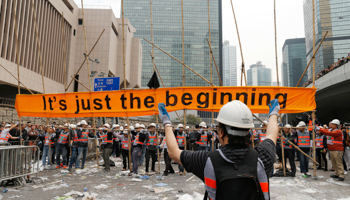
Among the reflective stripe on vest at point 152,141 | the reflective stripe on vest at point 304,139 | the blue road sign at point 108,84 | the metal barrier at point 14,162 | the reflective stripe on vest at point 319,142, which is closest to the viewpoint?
the metal barrier at point 14,162

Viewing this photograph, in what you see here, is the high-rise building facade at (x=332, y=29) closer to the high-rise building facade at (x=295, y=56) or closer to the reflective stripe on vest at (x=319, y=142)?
the high-rise building facade at (x=295, y=56)

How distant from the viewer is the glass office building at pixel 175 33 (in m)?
90.5

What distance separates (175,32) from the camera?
95.2m

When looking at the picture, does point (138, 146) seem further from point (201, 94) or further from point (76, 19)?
point (76, 19)

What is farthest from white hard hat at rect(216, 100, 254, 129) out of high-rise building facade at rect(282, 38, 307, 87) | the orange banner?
high-rise building facade at rect(282, 38, 307, 87)

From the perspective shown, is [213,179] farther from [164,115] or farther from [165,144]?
[165,144]

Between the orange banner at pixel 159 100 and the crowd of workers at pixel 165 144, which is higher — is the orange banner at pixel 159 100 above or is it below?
above

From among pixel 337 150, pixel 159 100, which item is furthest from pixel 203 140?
pixel 337 150

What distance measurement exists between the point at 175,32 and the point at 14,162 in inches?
3672

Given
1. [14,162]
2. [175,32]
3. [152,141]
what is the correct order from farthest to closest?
1. [175,32]
2. [152,141]
3. [14,162]

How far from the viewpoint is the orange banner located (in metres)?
8.20

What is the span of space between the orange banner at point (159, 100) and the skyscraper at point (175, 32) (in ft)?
262

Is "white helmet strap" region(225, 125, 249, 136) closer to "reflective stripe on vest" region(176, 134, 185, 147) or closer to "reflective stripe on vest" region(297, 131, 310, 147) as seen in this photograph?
"reflective stripe on vest" region(176, 134, 185, 147)

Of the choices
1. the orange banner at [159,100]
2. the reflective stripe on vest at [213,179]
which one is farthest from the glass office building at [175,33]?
the reflective stripe on vest at [213,179]
